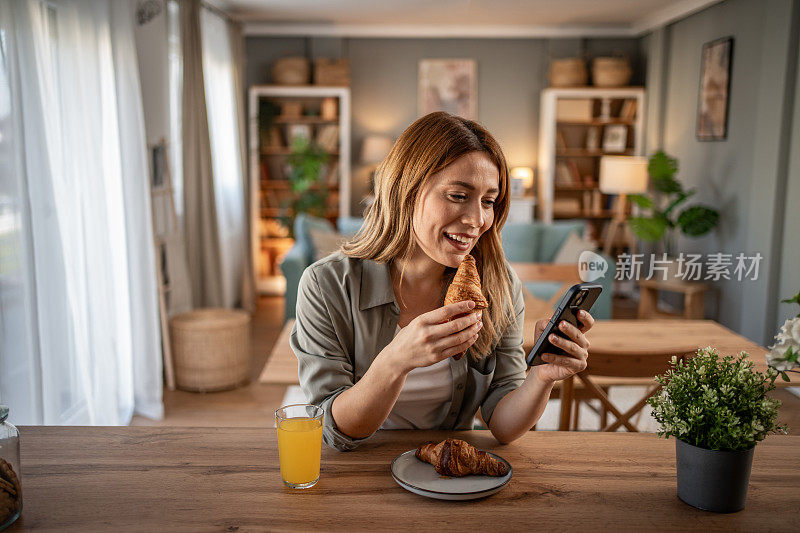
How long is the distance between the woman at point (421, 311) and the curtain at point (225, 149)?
13.6 feet

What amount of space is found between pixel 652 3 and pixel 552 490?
5.66m

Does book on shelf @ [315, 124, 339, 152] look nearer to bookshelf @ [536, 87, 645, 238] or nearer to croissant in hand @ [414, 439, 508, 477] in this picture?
bookshelf @ [536, 87, 645, 238]

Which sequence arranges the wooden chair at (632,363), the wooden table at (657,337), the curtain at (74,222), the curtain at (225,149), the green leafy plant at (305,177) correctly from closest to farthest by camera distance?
1. the wooden chair at (632,363)
2. the wooden table at (657,337)
3. the curtain at (74,222)
4. the curtain at (225,149)
5. the green leafy plant at (305,177)

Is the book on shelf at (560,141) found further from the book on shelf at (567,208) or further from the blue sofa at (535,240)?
the blue sofa at (535,240)

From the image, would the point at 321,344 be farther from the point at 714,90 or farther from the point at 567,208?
the point at 567,208

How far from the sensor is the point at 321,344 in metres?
1.32

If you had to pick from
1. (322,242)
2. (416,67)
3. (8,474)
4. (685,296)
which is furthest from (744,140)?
(8,474)

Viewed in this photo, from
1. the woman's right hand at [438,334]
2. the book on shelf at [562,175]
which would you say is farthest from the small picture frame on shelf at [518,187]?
the woman's right hand at [438,334]

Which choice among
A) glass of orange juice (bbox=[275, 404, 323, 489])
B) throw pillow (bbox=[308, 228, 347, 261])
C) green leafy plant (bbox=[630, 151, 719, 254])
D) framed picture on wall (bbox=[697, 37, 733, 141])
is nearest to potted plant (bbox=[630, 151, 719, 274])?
green leafy plant (bbox=[630, 151, 719, 254])

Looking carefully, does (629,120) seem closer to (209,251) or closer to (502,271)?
(209,251)

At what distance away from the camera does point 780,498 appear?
1033mm

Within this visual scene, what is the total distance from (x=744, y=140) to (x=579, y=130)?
2712 mm

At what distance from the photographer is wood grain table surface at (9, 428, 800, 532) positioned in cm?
95

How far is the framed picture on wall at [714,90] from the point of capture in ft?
16.0
